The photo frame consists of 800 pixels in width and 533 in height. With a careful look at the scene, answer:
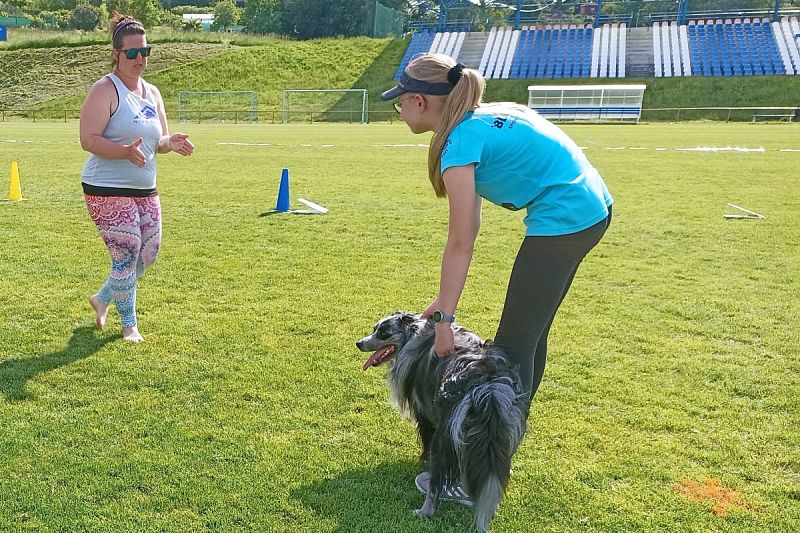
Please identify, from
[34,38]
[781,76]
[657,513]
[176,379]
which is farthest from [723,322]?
[34,38]

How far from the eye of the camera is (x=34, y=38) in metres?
62.0

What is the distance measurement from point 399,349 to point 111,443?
1732 mm

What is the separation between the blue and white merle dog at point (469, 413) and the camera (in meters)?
2.72

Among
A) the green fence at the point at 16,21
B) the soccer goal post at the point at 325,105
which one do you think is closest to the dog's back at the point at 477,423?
the soccer goal post at the point at 325,105

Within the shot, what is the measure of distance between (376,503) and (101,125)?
10.2 ft

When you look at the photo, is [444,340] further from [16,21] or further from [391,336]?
[16,21]

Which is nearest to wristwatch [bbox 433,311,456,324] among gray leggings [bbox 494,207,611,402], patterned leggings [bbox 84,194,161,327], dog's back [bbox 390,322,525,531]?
dog's back [bbox 390,322,525,531]

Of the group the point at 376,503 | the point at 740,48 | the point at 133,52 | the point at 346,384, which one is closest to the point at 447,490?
the point at 376,503

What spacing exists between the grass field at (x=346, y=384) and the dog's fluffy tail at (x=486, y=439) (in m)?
0.40

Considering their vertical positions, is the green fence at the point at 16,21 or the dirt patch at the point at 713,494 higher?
the green fence at the point at 16,21

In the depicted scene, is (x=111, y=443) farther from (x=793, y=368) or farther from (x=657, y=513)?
(x=793, y=368)

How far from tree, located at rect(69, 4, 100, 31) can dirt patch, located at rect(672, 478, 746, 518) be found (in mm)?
99985

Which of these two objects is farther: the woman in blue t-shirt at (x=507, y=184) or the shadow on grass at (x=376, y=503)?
the shadow on grass at (x=376, y=503)

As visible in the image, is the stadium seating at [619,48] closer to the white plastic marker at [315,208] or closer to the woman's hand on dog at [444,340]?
the white plastic marker at [315,208]
